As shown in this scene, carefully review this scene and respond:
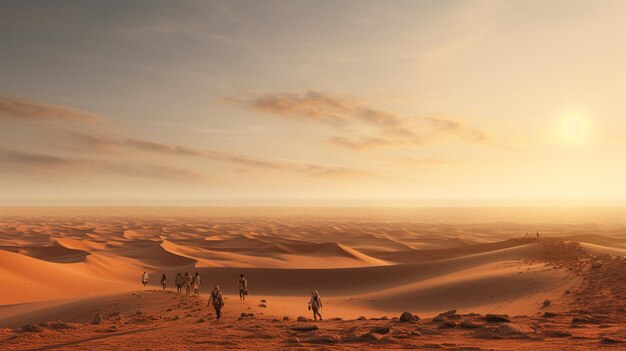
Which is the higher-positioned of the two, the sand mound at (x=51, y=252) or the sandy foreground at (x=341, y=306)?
the sandy foreground at (x=341, y=306)

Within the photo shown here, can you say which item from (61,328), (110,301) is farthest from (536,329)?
(110,301)

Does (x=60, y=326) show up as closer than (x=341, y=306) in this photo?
Yes

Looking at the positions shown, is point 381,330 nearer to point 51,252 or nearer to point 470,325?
point 470,325

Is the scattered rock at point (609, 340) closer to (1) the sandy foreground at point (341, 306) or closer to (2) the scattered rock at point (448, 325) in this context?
(1) the sandy foreground at point (341, 306)

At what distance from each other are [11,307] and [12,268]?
11.5 metres

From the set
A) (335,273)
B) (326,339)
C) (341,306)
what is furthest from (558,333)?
(335,273)

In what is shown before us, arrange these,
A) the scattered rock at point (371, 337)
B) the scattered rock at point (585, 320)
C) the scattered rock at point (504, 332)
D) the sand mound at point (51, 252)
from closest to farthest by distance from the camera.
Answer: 1. the scattered rock at point (504, 332)
2. the scattered rock at point (371, 337)
3. the scattered rock at point (585, 320)
4. the sand mound at point (51, 252)

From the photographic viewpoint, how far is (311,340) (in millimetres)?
11047

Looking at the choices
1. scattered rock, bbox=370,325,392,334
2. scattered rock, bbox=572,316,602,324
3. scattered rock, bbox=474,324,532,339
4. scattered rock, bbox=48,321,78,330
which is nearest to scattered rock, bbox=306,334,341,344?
scattered rock, bbox=370,325,392,334

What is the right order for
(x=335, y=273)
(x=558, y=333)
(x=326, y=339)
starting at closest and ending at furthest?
(x=558, y=333), (x=326, y=339), (x=335, y=273)

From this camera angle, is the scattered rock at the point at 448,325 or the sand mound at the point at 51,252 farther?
the sand mound at the point at 51,252

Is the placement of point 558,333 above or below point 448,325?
above

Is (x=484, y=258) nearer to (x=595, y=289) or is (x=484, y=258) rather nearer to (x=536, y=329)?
(x=595, y=289)

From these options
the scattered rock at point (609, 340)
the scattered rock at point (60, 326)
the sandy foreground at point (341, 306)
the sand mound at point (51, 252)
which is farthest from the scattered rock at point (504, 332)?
the sand mound at point (51, 252)
